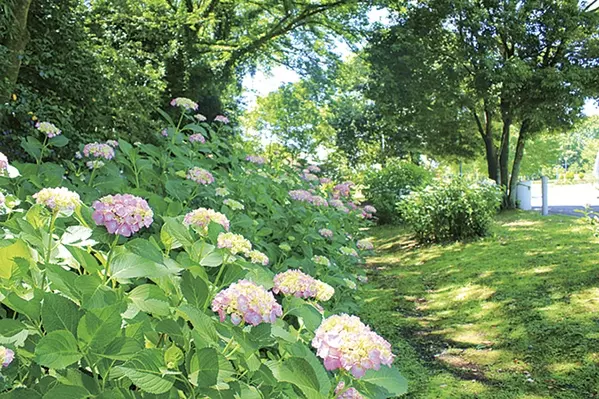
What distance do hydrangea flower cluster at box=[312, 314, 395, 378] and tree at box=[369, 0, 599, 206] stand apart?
9.26 metres

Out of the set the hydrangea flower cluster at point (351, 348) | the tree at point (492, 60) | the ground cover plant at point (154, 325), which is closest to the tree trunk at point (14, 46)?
the ground cover plant at point (154, 325)

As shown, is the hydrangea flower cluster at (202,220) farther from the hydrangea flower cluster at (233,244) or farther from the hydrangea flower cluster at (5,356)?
the hydrangea flower cluster at (5,356)

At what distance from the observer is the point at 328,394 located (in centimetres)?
82

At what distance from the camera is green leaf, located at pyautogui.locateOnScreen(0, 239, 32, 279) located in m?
0.94

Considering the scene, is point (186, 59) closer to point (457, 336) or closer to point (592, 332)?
point (457, 336)

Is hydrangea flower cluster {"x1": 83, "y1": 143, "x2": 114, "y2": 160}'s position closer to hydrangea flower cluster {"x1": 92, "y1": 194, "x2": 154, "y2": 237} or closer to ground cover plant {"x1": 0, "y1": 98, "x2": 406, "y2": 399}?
ground cover plant {"x1": 0, "y1": 98, "x2": 406, "y2": 399}

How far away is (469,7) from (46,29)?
804 centimetres

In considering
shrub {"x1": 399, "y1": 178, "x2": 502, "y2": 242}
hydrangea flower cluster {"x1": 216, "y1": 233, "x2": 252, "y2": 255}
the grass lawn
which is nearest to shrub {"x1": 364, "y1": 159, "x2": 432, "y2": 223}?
shrub {"x1": 399, "y1": 178, "x2": 502, "y2": 242}

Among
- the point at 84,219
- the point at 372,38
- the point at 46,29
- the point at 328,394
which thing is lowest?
the point at 328,394

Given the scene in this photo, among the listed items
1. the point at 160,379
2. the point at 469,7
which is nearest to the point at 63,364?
the point at 160,379

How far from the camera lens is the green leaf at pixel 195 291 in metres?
0.93

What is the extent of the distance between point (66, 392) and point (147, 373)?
0.38 ft

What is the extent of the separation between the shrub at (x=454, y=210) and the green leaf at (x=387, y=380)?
20.3ft

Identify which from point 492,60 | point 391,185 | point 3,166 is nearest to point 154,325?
point 3,166
